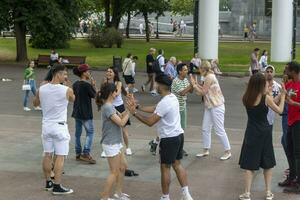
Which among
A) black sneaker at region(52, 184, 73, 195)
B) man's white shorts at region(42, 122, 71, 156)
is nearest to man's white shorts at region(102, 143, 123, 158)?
A: man's white shorts at region(42, 122, 71, 156)

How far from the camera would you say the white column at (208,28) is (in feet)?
111

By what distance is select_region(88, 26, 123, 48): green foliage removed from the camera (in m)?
46.8

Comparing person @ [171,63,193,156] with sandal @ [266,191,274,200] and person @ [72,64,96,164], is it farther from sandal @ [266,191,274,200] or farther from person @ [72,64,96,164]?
sandal @ [266,191,274,200]

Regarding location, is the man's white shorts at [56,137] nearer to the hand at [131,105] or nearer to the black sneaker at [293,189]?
the hand at [131,105]

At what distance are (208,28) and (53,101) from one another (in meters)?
26.4

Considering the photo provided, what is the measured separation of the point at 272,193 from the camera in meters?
8.84

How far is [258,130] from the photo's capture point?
8.31 metres

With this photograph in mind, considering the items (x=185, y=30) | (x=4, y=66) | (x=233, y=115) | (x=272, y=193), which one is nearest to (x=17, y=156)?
(x=272, y=193)

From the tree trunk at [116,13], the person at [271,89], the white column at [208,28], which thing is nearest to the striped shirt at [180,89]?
the person at [271,89]

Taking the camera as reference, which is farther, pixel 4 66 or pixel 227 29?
pixel 227 29

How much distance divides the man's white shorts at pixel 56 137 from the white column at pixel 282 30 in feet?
90.0

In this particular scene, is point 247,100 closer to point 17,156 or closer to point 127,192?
point 127,192

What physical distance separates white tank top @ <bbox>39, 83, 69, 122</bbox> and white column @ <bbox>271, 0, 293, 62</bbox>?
27.4 metres

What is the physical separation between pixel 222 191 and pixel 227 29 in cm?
6097
